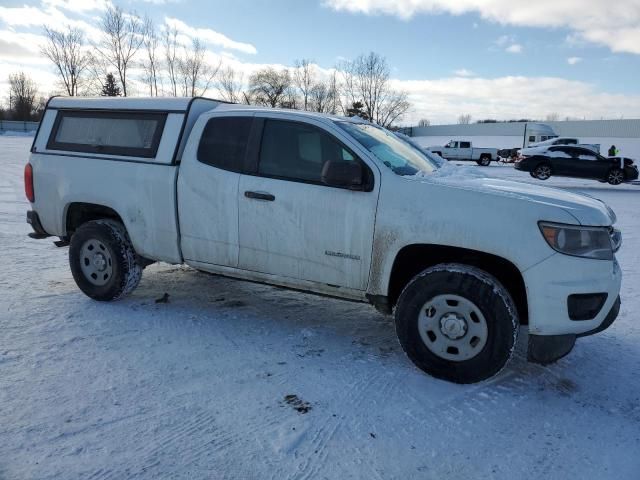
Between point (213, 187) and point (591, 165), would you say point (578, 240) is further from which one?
point (591, 165)

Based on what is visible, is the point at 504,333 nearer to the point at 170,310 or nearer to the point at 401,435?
the point at 401,435

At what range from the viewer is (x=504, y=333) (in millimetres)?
3186

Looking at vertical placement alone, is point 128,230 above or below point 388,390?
above

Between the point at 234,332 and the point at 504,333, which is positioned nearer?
the point at 504,333

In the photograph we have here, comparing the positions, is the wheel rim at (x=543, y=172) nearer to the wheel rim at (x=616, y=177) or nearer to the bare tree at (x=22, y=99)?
the wheel rim at (x=616, y=177)

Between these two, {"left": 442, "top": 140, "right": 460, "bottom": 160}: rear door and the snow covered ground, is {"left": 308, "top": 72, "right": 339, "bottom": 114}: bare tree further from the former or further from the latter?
the snow covered ground

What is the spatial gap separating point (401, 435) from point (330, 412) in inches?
17.5

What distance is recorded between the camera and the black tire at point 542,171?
19.2 m

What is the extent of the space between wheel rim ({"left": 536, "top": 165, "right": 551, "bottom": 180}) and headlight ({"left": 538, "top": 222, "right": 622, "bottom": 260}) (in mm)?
17701

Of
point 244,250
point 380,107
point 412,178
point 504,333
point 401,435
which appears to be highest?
point 380,107

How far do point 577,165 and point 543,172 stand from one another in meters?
1.19

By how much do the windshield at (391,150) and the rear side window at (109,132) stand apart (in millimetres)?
1759

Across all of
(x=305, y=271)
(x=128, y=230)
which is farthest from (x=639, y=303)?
(x=128, y=230)

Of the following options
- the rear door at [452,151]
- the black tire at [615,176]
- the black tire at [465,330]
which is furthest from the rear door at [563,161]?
the black tire at [465,330]
